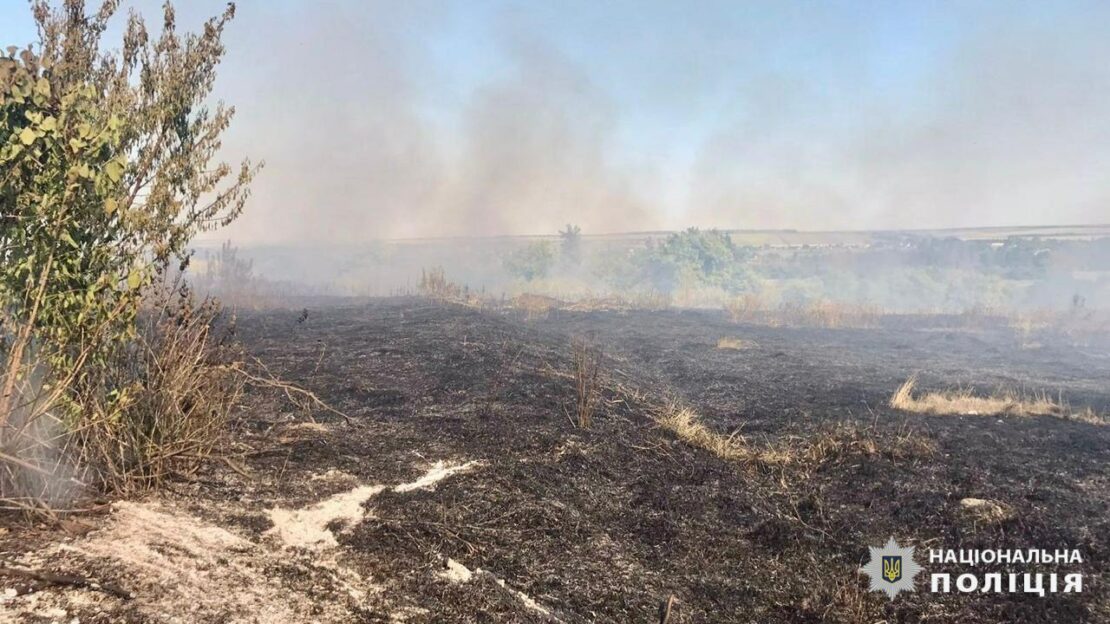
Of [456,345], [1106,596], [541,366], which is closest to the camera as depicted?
[1106,596]

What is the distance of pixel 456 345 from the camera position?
10742mm

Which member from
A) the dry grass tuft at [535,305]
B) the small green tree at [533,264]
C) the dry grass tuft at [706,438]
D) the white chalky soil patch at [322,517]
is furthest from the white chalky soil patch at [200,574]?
the small green tree at [533,264]

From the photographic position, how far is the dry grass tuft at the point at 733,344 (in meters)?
15.5

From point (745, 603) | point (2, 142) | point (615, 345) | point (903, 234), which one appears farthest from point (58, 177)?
point (903, 234)

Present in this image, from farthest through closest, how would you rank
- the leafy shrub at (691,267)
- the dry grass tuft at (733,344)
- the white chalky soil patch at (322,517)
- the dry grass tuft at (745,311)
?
the leafy shrub at (691,267) → the dry grass tuft at (745,311) → the dry grass tuft at (733,344) → the white chalky soil patch at (322,517)

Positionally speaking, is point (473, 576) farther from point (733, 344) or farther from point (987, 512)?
point (733, 344)

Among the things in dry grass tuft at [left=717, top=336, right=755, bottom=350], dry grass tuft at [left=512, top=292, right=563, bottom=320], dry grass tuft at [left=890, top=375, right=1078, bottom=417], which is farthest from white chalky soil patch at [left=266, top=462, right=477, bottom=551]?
dry grass tuft at [left=512, top=292, right=563, bottom=320]

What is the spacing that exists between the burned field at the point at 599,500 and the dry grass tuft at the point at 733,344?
17.4ft

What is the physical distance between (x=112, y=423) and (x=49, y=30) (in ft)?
10.4

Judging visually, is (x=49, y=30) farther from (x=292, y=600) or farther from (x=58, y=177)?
(x=292, y=600)

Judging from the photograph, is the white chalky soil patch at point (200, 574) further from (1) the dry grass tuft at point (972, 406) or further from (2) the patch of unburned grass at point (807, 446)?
(1) the dry grass tuft at point (972, 406)

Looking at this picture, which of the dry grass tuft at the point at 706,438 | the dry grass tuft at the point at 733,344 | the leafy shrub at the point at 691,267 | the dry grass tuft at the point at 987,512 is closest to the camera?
the dry grass tuft at the point at 987,512

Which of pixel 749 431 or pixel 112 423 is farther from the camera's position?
pixel 749 431

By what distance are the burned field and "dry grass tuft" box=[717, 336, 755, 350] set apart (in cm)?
531
